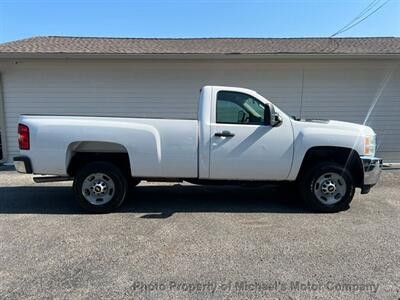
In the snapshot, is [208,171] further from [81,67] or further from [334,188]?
[81,67]

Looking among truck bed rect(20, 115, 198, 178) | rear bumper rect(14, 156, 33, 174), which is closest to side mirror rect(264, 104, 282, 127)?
truck bed rect(20, 115, 198, 178)

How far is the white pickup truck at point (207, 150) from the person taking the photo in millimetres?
5402

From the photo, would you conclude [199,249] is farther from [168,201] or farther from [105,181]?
[168,201]

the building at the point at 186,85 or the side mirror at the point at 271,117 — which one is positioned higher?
the building at the point at 186,85

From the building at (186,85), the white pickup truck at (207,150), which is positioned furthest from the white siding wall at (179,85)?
the white pickup truck at (207,150)

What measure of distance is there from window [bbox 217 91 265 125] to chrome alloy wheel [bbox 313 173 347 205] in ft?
4.53

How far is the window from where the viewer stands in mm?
5551

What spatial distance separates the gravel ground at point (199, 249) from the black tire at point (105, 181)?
166 millimetres

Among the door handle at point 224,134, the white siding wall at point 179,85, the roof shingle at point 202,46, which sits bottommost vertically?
the door handle at point 224,134

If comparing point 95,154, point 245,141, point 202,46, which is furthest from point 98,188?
point 202,46

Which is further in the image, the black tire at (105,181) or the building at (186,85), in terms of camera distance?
the building at (186,85)

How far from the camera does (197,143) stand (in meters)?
5.45

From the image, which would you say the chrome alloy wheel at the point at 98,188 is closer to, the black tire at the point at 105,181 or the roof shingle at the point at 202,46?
the black tire at the point at 105,181

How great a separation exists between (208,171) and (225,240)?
1380 millimetres
